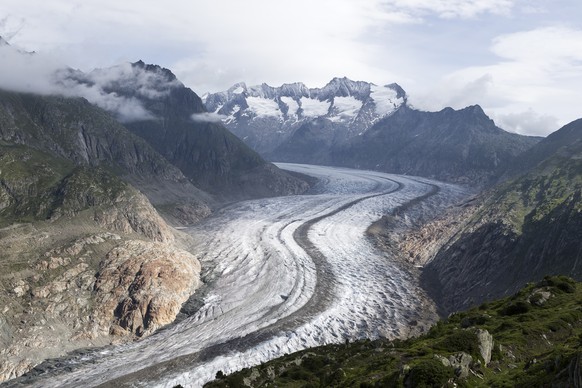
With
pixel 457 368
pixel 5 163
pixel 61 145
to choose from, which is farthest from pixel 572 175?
pixel 61 145

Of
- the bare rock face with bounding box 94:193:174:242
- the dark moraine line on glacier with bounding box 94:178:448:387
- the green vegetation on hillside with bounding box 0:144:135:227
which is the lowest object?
the dark moraine line on glacier with bounding box 94:178:448:387

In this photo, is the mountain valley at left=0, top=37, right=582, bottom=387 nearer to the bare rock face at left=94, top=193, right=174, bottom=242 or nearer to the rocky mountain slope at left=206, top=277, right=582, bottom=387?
the rocky mountain slope at left=206, top=277, right=582, bottom=387

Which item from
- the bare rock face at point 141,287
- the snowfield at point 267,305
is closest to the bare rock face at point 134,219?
the snowfield at point 267,305

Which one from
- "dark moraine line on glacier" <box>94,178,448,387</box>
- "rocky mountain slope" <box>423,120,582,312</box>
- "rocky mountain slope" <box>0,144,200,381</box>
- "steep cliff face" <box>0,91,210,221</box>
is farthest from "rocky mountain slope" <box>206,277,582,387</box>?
"steep cliff face" <box>0,91,210,221</box>

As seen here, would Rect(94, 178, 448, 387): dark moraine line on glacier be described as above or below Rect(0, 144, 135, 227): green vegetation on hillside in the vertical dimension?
below

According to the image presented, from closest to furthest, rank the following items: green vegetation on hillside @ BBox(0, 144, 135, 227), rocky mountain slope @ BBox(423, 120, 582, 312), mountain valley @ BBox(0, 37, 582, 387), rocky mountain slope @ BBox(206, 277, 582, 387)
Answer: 1. rocky mountain slope @ BBox(206, 277, 582, 387)
2. mountain valley @ BBox(0, 37, 582, 387)
3. rocky mountain slope @ BBox(423, 120, 582, 312)
4. green vegetation on hillside @ BBox(0, 144, 135, 227)

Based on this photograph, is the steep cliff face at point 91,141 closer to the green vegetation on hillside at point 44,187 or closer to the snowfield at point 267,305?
the green vegetation on hillside at point 44,187

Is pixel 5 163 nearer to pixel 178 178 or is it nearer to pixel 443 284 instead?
pixel 178 178
